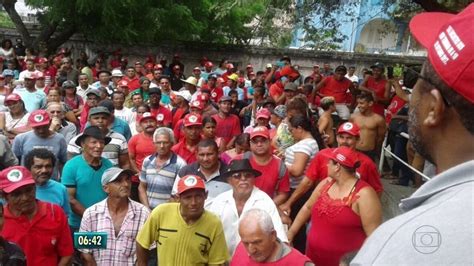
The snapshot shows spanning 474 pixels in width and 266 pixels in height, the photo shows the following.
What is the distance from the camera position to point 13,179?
388 cm

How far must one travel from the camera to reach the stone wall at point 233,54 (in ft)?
68.3

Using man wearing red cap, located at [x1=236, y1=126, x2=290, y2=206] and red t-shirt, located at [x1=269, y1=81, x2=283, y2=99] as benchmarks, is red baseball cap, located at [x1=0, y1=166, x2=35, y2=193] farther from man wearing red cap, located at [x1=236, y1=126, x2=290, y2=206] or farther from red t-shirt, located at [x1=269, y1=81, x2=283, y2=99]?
red t-shirt, located at [x1=269, y1=81, x2=283, y2=99]

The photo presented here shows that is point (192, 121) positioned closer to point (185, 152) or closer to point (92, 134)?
point (185, 152)

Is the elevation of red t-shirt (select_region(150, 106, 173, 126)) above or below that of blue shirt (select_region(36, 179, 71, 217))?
below

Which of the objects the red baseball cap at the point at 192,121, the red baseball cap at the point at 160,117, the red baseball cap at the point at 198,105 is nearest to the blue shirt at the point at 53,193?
the red baseball cap at the point at 192,121

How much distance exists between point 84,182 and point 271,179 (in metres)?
1.77

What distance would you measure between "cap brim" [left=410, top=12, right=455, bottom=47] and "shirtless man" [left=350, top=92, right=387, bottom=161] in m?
6.16

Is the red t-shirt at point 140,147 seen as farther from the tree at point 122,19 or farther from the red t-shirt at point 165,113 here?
the tree at point 122,19

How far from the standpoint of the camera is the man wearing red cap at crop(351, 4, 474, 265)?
0.89 m

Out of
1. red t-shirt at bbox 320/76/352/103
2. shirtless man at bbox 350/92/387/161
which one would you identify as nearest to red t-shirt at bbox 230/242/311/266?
shirtless man at bbox 350/92/387/161

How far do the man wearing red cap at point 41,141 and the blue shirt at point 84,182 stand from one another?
0.84 meters

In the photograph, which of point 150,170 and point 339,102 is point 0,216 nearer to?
point 150,170

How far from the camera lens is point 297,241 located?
550 cm

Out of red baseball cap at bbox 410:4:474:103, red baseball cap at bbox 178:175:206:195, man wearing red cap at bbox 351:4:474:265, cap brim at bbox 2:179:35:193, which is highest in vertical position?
red baseball cap at bbox 410:4:474:103
